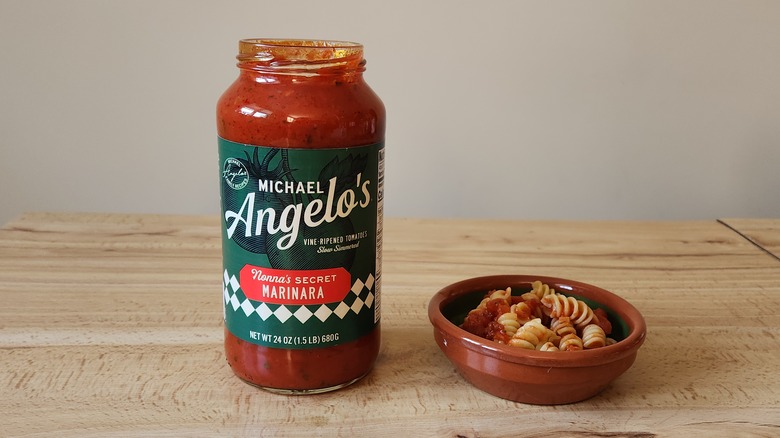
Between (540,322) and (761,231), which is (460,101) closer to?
(761,231)

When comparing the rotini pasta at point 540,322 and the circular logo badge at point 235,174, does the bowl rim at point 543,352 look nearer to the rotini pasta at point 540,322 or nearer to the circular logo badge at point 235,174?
the rotini pasta at point 540,322

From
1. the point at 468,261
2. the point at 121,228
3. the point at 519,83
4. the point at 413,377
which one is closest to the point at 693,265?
the point at 468,261

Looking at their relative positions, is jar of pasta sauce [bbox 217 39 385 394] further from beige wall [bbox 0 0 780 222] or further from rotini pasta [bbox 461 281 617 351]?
beige wall [bbox 0 0 780 222]

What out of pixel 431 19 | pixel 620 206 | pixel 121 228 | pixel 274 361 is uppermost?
pixel 431 19

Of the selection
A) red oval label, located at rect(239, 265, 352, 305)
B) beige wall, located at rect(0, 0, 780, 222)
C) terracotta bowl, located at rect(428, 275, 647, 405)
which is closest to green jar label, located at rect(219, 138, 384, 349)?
red oval label, located at rect(239, 265, 352, 305)

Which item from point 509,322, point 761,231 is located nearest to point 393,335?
point 509,322

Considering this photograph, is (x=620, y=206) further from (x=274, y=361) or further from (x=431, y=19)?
(x=274, y=361)

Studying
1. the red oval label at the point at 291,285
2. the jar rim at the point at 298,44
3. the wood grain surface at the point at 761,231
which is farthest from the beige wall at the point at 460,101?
the red oval label at the point at 291,285
